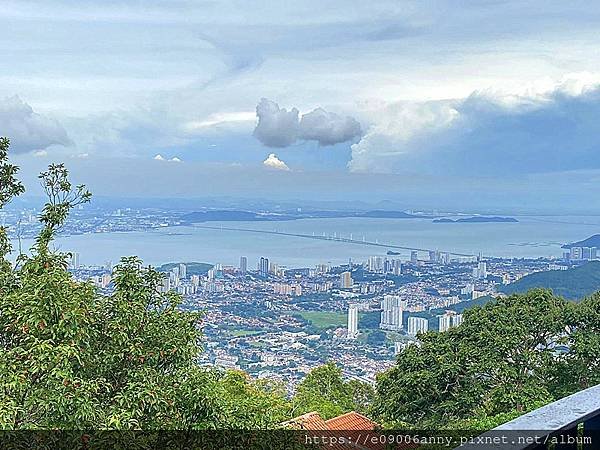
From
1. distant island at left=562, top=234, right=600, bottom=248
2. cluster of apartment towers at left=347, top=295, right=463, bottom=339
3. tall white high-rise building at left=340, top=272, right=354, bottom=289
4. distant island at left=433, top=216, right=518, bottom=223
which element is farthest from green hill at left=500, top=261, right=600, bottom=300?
distant island at left=433, top=216, right=518, bottom=223

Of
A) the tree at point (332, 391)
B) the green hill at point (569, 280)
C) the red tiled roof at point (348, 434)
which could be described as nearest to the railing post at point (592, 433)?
the red tiled roof at point (348, 434)

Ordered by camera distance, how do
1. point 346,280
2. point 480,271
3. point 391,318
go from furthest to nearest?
point 346,280, point 480,271, point 391,318

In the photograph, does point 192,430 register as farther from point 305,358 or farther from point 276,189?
point 276,189

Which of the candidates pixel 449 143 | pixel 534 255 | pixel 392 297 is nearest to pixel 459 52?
pixel 392 297

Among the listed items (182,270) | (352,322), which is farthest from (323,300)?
(182,270)

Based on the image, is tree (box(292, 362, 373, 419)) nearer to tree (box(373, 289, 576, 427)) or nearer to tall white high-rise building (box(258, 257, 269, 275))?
tree (box(373, 289, 576, 427))

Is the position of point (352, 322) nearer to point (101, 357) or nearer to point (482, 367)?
point (482, 367)

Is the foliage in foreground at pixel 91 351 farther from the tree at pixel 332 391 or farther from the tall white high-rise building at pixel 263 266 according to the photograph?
the tall white high-rise building at pixel 263 266
